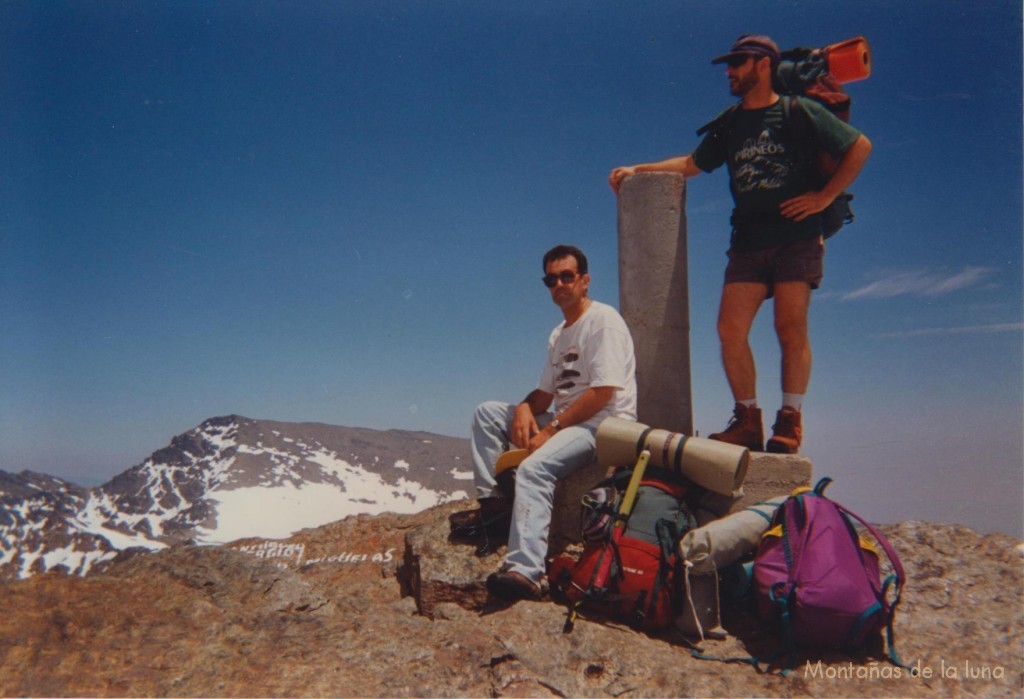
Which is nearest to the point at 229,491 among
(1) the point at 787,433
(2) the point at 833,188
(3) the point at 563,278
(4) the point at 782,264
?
(3) the point at 563,278

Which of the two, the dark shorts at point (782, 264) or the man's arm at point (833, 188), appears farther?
the dark shorts at point (782, 264)

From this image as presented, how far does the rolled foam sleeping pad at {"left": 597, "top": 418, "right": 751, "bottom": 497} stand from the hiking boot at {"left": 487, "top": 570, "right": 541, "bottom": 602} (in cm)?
127

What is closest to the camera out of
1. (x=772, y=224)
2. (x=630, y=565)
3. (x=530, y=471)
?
(x=630, y=565)

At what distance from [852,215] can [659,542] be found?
392cm

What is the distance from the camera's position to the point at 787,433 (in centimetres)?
570

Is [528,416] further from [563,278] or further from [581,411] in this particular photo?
[563,278]

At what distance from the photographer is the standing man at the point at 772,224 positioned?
5.55m

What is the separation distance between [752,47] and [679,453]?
397 cm

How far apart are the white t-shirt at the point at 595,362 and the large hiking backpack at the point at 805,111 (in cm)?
236

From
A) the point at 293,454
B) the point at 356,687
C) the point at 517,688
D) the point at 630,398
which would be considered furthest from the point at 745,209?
the point at 293,454

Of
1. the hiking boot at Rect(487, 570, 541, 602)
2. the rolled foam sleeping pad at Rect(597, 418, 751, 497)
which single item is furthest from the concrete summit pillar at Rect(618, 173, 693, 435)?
the hiking boot at Rect(487, 570, 541, 602)

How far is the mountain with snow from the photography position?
262 feet

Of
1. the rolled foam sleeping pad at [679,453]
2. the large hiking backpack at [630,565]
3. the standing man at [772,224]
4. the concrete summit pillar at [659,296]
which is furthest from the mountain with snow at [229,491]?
the large hiking backpack at [630,565]

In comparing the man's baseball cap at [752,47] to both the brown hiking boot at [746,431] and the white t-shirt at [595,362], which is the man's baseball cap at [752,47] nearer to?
the white t-shirt at [595,362]
